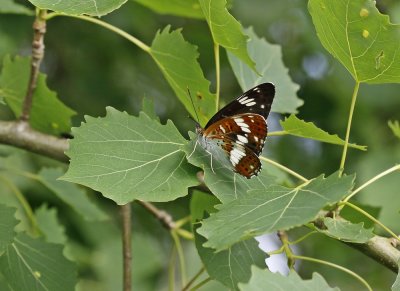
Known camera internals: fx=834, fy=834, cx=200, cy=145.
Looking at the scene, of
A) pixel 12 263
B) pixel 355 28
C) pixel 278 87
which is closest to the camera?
A: pixel 355 28

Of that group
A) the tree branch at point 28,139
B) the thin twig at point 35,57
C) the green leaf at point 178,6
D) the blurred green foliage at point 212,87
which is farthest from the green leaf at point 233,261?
the blurred green foliage at point 212,87

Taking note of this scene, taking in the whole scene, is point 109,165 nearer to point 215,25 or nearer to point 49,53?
point 215,25

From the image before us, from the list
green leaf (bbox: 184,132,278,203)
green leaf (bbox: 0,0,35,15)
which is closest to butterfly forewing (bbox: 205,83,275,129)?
green leaf (bbox: 184,132,278,203)

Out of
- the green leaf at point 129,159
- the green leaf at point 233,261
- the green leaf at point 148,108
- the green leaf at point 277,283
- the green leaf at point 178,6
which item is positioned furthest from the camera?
the green leaf at point 178,6

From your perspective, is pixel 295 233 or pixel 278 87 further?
pixel 295 233

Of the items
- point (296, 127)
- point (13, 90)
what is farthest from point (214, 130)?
point (13, 90)

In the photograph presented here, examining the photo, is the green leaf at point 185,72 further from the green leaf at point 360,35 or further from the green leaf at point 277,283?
the green leaf at point 277,283
